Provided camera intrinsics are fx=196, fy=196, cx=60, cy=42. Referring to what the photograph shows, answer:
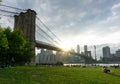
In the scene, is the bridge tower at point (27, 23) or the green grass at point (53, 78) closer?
the green grass at point (53, 78)

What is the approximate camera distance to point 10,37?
2131 inches

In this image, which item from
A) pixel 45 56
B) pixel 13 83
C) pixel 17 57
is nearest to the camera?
pixel 13 83

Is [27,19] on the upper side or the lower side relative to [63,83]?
upper

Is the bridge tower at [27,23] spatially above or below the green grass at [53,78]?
above

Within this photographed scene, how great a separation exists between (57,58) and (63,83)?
508 feet

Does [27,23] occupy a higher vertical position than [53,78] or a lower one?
higher

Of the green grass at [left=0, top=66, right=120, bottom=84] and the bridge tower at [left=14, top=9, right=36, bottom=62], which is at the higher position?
the bridge tower at [left=14, top=9, right=36, bottom=62]

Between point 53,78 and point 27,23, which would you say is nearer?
point 53,78

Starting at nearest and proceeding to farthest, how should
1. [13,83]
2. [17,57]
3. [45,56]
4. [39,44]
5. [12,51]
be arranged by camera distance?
[13,83], [12,51], [17,57], [39,44], [45,56]

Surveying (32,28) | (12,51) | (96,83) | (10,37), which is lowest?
(96,83)

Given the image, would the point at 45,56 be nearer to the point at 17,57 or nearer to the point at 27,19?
the point at 27,19

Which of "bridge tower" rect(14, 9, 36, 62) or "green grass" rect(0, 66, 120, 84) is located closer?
"green grass" rect(0, 66, 120, 84)

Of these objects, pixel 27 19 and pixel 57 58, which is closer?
pixel 27 19

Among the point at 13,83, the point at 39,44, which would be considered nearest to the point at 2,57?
the point at 39,44
